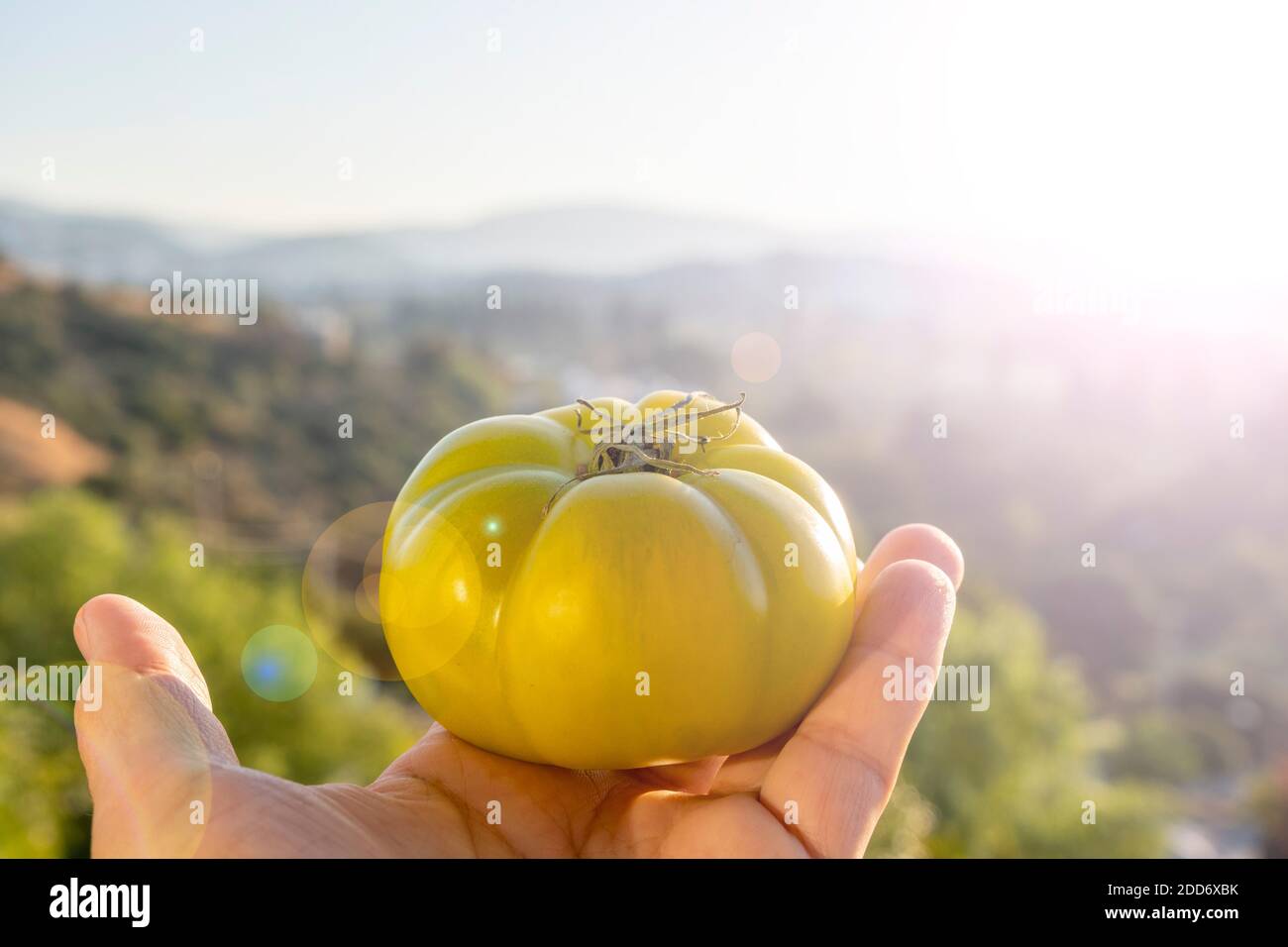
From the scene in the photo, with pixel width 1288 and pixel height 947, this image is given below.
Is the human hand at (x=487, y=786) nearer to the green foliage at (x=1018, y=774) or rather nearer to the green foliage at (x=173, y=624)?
the green foliage at (x=173, y=624)

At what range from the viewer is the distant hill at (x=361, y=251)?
43.4 m

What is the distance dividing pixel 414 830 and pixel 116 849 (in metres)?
0.64

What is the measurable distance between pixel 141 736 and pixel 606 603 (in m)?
1.11

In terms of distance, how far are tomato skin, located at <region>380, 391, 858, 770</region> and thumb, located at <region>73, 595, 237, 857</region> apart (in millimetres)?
502

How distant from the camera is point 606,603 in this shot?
214 cm

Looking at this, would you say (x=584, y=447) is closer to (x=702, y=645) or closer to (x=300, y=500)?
(x=702, y=645)

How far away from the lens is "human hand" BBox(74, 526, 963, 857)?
219 centimetres

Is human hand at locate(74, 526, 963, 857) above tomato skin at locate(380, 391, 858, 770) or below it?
below

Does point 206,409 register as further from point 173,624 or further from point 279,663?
point 173,624

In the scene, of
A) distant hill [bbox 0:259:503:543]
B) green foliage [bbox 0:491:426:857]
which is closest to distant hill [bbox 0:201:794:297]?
distant hill [bbox 0:259:503:543]

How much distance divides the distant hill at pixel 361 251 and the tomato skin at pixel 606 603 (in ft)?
118

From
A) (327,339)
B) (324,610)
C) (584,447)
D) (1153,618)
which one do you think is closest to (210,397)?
(327,339)

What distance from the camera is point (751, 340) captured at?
50250 mm

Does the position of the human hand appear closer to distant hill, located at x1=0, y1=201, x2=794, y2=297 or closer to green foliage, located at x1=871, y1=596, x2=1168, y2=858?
green foliage, located at x1=871, y1=596, x2=1168, y2=858
